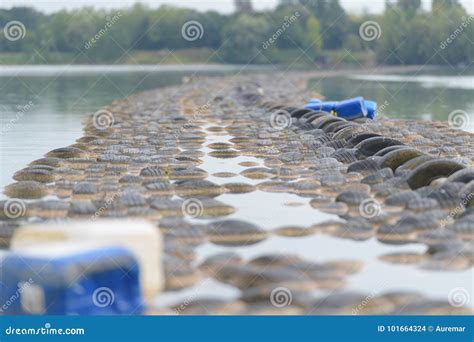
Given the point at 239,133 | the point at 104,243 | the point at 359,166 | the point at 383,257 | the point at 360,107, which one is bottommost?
the point at 104,243

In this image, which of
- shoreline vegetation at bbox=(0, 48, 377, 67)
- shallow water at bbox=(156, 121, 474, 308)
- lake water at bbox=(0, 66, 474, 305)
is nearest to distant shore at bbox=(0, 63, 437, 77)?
shoreline vegetation at bbox=(0, 48, 377, 67)

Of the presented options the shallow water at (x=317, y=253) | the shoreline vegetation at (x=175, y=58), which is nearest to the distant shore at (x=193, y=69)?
the shoreline vegetation at (x=175, y=58)

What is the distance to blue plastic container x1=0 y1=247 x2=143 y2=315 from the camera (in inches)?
262

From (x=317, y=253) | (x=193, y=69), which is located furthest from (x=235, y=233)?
(x=193, y=69)

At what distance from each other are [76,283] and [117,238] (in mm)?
561

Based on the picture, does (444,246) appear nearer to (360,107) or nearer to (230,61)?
(360,107)

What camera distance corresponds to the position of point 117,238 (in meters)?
7.04

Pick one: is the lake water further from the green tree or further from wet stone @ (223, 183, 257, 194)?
the green tree

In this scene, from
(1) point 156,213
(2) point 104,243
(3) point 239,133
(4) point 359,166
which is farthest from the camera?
(3) point 239,133

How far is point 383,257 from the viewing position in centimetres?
934

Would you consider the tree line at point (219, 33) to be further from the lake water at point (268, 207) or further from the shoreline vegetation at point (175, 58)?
the lake water at point (268, 207)

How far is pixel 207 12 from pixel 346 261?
123 metres

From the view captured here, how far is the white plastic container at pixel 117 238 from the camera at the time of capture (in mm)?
7004

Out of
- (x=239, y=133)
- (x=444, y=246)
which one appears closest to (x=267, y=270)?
(x=444, y=246)
